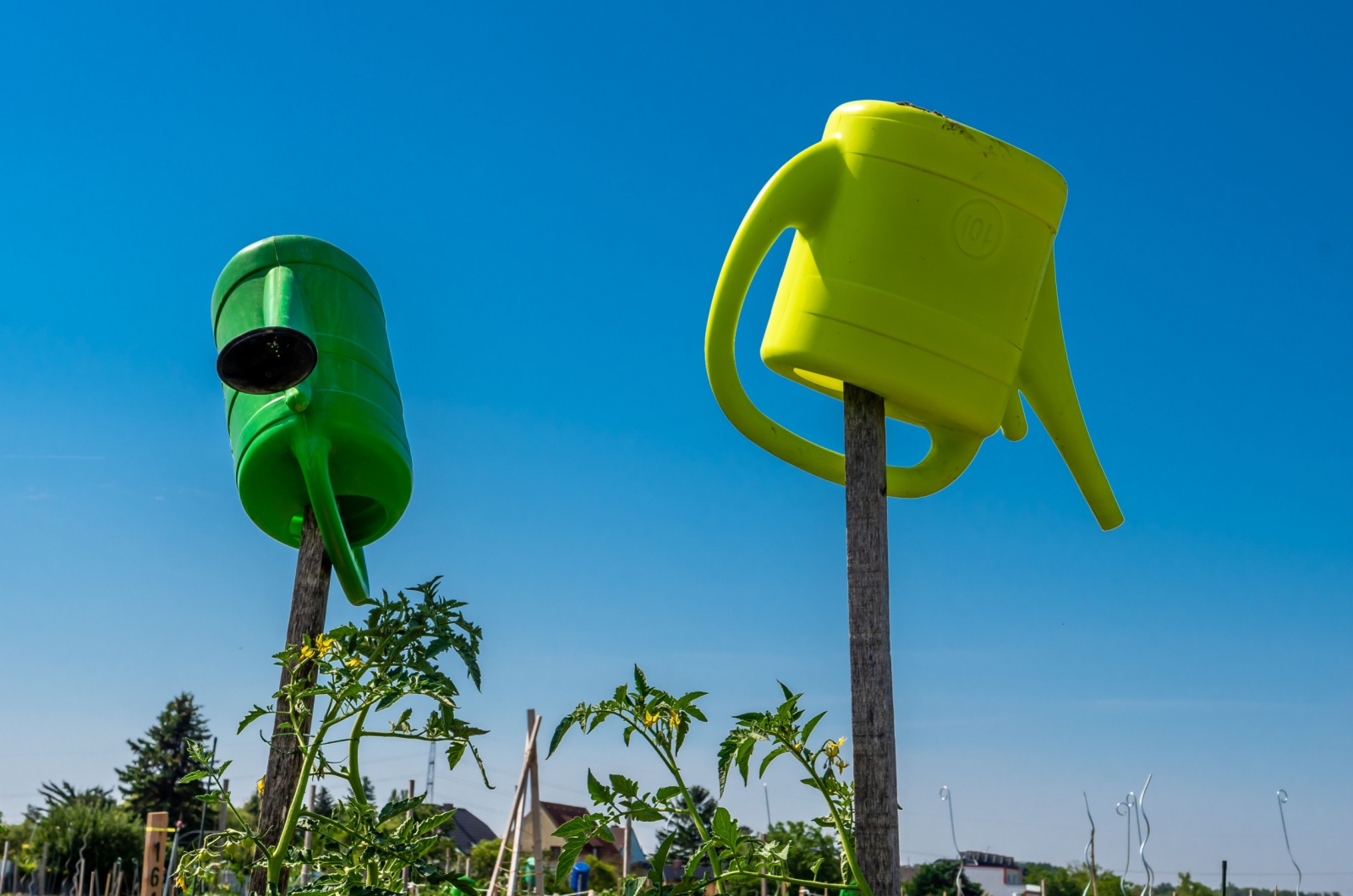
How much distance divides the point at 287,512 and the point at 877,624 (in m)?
2.38

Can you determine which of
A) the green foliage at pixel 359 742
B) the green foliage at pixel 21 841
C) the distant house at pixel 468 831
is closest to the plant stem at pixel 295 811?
the green foliage at pixel 359 742

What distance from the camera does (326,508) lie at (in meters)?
4.04

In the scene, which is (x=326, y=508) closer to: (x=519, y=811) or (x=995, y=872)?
(x=519, y=811)

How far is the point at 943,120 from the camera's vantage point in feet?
11.6

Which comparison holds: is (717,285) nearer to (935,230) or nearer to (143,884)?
(935,230)

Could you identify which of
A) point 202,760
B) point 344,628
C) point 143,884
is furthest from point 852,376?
point 143,884

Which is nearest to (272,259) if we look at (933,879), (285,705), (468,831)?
(285,705)

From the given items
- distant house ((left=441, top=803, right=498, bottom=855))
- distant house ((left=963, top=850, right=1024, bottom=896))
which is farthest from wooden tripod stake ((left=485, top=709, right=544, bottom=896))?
distant house ((left=441, top=803, right=498, bottom=855))

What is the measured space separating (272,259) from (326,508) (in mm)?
1077

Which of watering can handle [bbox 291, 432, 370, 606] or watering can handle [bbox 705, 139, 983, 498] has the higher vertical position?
watering can handle [bbox 705, 139, 983, 498]

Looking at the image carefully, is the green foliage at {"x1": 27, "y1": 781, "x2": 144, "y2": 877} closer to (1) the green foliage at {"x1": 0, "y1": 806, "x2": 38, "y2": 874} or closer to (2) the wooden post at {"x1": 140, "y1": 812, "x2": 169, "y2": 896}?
(1) the green foliage at {"x1": 0, "y1": 806, "x2": 38, "y2": 874}

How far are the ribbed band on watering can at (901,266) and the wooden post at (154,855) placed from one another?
2.72 metres

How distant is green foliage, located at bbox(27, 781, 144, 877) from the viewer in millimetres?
→ 22000

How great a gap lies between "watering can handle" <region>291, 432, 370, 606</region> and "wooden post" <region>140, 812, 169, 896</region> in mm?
1112
